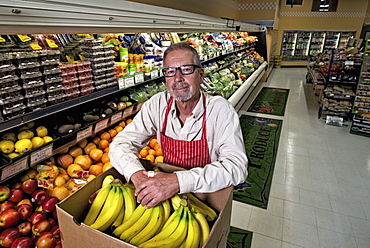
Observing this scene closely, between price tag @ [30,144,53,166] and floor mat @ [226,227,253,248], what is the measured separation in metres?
1.76

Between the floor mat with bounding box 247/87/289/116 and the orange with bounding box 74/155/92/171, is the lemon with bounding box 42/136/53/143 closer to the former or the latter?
the orange with bounding box 74/155/92/171

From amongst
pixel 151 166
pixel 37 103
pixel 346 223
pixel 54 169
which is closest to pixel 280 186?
pixel 346 223

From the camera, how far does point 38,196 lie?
166cm

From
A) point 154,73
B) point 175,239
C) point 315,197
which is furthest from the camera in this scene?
point 315,197

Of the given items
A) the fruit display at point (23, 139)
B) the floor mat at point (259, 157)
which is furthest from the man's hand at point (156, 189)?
the floor mat at point (259, 157)

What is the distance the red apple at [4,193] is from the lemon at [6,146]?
272 millimetres

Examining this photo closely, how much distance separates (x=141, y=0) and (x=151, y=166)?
68.7 inches

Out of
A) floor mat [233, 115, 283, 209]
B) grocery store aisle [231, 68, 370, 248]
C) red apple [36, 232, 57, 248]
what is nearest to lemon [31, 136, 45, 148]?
red apple [36, 232, 57, 248]

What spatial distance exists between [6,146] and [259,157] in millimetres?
3406

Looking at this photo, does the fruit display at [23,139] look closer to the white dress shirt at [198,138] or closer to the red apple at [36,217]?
the red apple at [36,217]

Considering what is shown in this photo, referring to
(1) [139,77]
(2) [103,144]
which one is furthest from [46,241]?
(1) [139,77]

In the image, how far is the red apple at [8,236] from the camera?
54.5 inches

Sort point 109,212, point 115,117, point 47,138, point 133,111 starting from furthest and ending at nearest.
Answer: point 133,111, point 115,117, point 47,138, point 109,212

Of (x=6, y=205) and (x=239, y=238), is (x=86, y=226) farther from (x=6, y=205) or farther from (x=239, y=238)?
(x=239, y=238)
